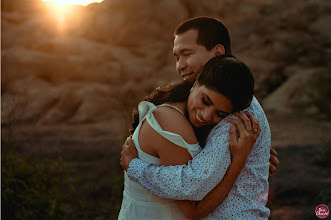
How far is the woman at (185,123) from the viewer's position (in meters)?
1.79

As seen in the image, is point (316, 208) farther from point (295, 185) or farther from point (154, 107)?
point (154, 107)

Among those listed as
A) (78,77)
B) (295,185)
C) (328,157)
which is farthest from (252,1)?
(295,185)

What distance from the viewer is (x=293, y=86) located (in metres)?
15.2

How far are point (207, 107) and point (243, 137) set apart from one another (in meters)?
0.23

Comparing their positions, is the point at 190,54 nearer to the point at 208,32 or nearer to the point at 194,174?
the point at 208,32

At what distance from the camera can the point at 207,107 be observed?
1.87 metres

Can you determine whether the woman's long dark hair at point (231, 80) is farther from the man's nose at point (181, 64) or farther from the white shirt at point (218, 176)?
the man's nose at point (181, 64)

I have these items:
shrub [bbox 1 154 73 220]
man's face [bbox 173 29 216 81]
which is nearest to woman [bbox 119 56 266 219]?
man's face [bbox 173 29 216 81]

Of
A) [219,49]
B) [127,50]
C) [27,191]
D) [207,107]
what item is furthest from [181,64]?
[127,50]

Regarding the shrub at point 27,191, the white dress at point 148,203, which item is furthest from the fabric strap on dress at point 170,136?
the shrub at point 27,191

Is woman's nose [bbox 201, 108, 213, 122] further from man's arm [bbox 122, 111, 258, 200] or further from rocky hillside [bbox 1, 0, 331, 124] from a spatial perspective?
rocky hillside [bbox 1, 0, 331, 124]

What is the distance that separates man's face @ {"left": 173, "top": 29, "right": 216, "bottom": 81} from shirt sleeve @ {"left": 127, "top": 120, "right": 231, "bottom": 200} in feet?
3.10

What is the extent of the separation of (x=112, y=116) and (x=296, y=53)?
351 inches

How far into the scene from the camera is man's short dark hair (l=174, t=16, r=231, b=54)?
2678 mm
